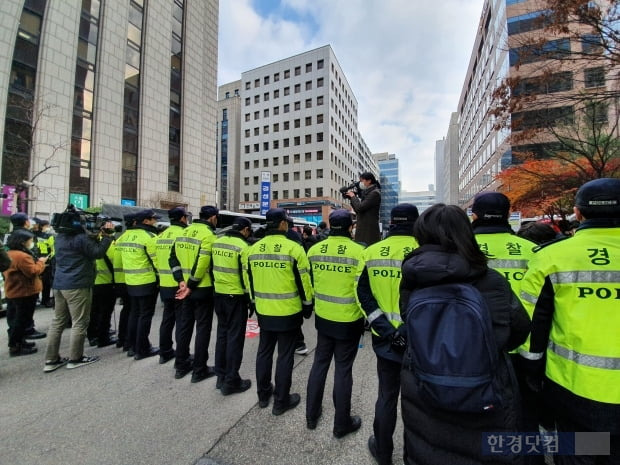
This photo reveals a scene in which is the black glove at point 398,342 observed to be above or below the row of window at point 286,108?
below

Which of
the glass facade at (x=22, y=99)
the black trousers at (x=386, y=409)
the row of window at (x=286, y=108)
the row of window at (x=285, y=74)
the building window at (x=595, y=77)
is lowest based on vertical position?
the black trousers at (x=386, y=409)

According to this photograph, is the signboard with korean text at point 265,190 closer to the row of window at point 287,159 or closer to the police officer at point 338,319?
the police officer at point 338,319

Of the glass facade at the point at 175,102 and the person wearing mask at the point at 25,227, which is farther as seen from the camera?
the glass facade at the point at 175,102

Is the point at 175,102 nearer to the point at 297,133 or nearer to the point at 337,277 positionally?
the point at 297,133

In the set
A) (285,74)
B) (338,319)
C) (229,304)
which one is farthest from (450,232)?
(285,74)

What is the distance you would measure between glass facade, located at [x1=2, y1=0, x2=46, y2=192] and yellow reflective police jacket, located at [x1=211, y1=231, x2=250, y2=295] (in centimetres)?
2099

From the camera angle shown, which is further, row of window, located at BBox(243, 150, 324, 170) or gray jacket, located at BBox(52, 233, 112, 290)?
row of window, located at BBox(243, 150, 324, 170)

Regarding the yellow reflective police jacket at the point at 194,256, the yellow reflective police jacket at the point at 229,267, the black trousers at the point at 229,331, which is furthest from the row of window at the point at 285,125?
the black trousers at the point at 229,331

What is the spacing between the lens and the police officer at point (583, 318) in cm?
148

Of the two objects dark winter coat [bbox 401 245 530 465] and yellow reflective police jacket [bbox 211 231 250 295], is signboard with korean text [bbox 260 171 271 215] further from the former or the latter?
dark winter coat [bbox 401 245 530 465]

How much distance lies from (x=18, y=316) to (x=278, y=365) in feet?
15.2

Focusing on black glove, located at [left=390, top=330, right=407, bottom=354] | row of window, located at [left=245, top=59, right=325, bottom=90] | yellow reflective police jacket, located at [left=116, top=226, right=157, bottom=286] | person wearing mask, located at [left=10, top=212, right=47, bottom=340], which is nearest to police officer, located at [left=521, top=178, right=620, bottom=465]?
black glove, located at [left=390, top=330, right=407, bottom=354]

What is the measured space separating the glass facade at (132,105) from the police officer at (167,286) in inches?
894

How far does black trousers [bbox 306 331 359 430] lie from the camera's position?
8.84ft
